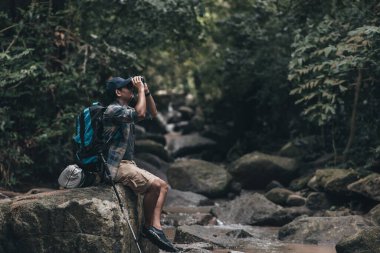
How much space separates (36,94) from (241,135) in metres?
12.1

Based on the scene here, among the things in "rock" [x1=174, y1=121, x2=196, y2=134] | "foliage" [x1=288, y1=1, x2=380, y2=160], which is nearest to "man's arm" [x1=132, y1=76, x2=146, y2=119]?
"foliage" [x1=288, y1=1, x2=380, y2=160]

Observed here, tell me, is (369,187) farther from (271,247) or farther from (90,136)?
(90,136)

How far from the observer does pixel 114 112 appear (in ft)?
25.5

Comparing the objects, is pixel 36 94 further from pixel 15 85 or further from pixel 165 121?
pixel 165 121

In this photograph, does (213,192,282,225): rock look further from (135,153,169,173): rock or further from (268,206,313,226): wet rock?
(135,153,169,173): rock

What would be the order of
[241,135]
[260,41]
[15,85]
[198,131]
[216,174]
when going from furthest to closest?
[198,131]
[241,135]
[260,41]
[216,174]
[15,85]

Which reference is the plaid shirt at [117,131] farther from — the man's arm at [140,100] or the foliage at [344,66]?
the foliage at [344,66]

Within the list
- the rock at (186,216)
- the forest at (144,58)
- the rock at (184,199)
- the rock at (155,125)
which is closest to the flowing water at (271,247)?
the rock at (186,216)

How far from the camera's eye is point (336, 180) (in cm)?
1431

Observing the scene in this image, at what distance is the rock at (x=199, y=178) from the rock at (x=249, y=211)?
9.02ft

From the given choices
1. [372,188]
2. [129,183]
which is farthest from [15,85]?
[372,188]

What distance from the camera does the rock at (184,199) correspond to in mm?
15969

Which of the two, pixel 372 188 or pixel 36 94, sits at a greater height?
pixel 36 94

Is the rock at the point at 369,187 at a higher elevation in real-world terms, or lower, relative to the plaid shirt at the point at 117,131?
lower
